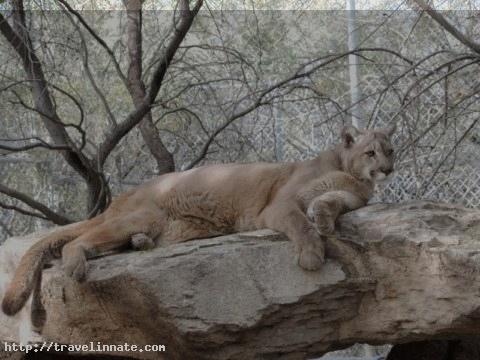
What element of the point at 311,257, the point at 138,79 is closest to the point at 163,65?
the point at 138,79

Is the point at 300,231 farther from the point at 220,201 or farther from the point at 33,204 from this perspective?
the point at 33,204

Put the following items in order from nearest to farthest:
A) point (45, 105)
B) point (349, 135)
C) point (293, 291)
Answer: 1. point (293, 291)
2. point (349, 135)
3. point (45, 105)

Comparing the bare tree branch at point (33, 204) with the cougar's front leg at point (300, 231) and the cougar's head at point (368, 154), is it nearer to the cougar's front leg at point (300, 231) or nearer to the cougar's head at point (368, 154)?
the cougar's front leg at point (300, 231)

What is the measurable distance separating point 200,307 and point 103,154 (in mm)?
2350

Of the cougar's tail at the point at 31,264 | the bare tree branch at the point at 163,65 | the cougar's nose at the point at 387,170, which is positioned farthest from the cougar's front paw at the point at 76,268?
the cougar's nose at the point at 387,170

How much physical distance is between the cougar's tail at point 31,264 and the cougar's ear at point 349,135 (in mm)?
1605

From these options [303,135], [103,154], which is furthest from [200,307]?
[303,135]

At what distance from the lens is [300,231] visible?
3.87m

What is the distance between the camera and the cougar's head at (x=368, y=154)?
177 inches

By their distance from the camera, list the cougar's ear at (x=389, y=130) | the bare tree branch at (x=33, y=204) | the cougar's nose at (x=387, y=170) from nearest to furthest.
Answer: the cougar's nose at (x=387, y=170) < the cougar's ear at (x=389, y=130) < the bare tree branch at (x=33, y=204)

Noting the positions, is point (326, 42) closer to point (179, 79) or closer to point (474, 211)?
point (179, 79)

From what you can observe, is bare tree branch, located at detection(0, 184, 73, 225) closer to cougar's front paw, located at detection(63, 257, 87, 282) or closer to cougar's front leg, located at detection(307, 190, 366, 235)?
cougar's front paw, located at detection(63, 257, 87, 282)

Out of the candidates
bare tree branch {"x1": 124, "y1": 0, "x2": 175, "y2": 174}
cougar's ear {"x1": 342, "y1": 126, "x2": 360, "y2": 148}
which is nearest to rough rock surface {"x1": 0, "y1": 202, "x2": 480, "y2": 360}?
cougar's ear {"x1": 342, "y1": 126, "x2": 360, "y2": 148}

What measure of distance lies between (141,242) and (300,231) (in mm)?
944
